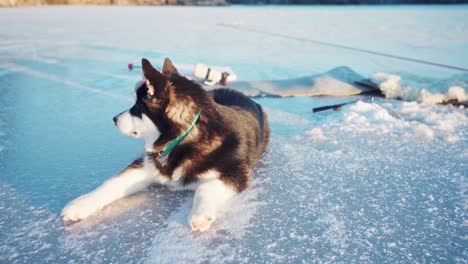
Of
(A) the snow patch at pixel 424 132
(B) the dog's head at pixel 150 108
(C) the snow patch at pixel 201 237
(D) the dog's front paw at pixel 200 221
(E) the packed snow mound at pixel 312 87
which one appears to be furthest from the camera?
(E) the packed snow mound at pixel 312 87

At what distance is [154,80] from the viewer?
77.9 inches

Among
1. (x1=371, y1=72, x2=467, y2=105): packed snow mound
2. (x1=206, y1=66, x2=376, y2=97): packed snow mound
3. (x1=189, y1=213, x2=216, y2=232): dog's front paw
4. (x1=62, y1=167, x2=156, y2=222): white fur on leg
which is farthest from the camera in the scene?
(x1=206, y1=66, x2=376, y2=97): packed snow mound

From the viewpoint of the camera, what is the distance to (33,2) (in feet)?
86.1

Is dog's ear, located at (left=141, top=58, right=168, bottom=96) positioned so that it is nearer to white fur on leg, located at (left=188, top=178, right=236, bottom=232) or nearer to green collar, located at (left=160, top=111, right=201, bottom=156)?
green collar, located at (left=160, top=111, right=201, bottom=156)

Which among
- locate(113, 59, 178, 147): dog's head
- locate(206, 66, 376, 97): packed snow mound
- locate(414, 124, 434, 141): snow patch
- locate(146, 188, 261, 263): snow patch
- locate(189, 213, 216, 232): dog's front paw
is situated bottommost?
locate(146, 188, 261, 263): snow patch

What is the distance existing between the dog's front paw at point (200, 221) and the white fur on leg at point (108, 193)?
0.53 metres

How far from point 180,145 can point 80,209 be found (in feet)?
2.13

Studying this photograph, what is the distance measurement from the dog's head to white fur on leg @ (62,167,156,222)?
23cm

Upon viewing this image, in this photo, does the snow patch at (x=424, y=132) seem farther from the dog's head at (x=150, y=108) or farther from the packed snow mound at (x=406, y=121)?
the dog's head at (x=150, y=108)

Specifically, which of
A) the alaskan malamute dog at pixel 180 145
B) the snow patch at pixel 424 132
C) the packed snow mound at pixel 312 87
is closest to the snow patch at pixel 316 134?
the snow patch at pixel 424 132

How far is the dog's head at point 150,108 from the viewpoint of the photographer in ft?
6.54

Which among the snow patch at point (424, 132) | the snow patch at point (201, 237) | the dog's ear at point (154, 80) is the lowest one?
the snow patch at point (201, 237)

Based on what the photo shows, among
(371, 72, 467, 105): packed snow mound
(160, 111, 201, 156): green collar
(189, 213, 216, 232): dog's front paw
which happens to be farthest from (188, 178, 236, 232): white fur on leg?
(371, 72, 467, 105): packed snow mound

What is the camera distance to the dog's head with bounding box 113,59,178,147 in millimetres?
1992
